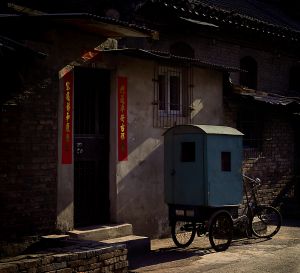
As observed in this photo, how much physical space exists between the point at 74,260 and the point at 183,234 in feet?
13.8

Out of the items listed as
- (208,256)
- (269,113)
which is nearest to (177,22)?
(269,113)

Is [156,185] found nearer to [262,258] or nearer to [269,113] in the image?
[262,258]

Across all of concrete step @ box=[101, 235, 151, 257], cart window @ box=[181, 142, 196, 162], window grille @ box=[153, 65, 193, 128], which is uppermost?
window grille @ box=[153, 65, 193, 128]

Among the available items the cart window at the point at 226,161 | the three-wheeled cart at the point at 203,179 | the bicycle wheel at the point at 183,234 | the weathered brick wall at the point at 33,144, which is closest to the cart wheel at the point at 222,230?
the three-wheeled cart at the point at 203,179

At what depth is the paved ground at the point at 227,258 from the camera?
849 cm

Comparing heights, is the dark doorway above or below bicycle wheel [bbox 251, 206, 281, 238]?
above

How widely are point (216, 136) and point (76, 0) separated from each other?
210 inches

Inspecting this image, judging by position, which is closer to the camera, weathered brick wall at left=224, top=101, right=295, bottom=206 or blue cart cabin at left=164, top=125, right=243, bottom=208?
blue cart cabin at left=164, top=125, right=243, bottom=208

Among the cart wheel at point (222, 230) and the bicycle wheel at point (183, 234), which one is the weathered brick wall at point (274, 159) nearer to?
the bicycle wheel at point (183, 234)

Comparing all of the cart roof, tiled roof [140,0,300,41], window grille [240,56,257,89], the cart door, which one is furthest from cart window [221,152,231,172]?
window grille [240,56,257,89]

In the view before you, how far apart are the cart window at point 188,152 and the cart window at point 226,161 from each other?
57cm

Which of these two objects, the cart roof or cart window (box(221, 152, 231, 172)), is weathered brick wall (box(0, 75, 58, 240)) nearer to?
the cart roof

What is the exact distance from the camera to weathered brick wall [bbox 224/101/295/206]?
14278mm

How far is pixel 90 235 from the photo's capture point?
9.21 meters
